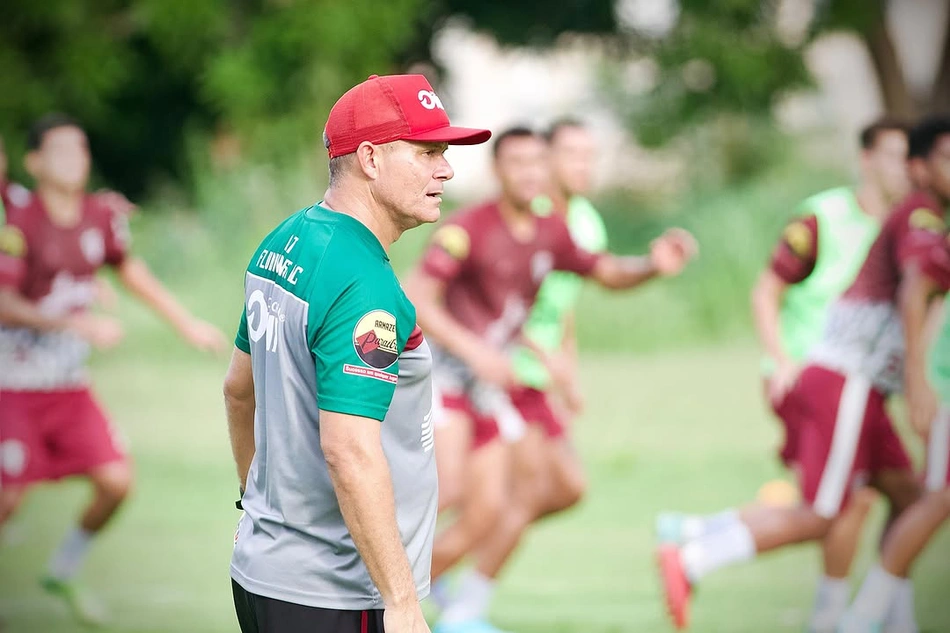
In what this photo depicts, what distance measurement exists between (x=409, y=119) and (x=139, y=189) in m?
19.7

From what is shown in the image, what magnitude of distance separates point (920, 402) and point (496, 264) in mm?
2099

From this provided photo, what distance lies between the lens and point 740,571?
7.66m

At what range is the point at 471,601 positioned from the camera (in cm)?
633

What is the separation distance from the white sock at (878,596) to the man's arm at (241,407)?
318 cm

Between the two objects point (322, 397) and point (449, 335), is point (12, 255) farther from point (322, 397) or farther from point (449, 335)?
point (322, 397)

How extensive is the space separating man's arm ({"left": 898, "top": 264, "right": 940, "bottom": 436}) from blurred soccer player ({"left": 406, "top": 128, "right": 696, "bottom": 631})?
3.92 feet

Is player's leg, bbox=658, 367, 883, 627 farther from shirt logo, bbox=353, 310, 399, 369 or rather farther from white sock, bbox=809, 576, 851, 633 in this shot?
shirt logo, bbox=353, 310, 399, 369

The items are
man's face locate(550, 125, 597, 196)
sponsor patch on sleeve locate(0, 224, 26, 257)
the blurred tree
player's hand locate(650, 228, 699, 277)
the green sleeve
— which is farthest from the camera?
the blurred tree

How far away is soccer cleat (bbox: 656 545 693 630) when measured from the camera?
236 inches

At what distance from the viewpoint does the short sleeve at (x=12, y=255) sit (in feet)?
21.7

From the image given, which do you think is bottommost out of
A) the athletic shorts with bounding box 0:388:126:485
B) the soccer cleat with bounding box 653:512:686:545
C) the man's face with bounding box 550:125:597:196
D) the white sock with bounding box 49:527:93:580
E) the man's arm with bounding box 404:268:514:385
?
the soccer cleat with bounding box 653:512:686:545

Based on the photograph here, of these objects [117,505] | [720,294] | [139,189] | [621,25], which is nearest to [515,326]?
[117,505]

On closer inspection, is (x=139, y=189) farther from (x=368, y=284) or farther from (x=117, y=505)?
(x=368, y=284)

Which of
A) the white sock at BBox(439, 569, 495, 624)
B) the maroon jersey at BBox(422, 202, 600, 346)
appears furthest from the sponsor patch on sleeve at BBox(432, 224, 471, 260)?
the white sock at BBox(439, 569, 495, 624)
